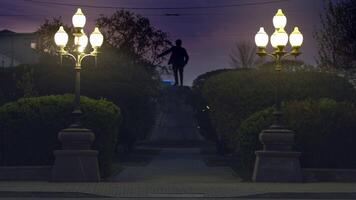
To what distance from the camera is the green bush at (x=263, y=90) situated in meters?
28.3

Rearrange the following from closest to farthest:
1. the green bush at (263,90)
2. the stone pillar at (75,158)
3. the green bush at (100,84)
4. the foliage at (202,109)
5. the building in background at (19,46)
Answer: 1. the stone pillar at (75,158)
2. the green bush at (263,90)
3. the green bush at (100,84)
4. the foliage at (202,109)
5. the building in background at (19,46)

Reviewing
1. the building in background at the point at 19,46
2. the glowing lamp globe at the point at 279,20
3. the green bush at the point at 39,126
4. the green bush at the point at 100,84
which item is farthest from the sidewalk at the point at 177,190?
the building in background at the point at 19,46

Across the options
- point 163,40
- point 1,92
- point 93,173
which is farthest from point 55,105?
point 163,40

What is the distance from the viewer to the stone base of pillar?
73.1 ft

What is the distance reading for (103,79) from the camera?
125ft

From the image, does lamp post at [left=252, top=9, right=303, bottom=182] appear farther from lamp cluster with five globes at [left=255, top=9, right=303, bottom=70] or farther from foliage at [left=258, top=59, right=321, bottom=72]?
foliage at [left=258, top=59, right=321, bottom=72]

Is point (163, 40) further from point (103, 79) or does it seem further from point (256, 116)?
point (256, 116)

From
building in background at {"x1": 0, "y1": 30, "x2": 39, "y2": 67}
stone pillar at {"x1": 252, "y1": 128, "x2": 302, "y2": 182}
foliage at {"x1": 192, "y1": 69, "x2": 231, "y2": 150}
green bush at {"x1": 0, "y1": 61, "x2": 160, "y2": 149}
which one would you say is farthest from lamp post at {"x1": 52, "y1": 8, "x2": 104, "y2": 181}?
building in background at {"x1": 0, "y1": 30, "x2": 39, "y2": 67}

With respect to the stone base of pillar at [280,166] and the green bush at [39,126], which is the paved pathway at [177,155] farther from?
the stone base of pillar at [280,166]

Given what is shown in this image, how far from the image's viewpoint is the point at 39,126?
23.7 metres

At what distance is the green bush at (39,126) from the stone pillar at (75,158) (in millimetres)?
1280

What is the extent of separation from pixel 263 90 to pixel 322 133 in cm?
527

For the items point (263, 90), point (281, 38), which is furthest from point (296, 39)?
point (263, 90)

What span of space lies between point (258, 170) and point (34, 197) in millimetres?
6753
